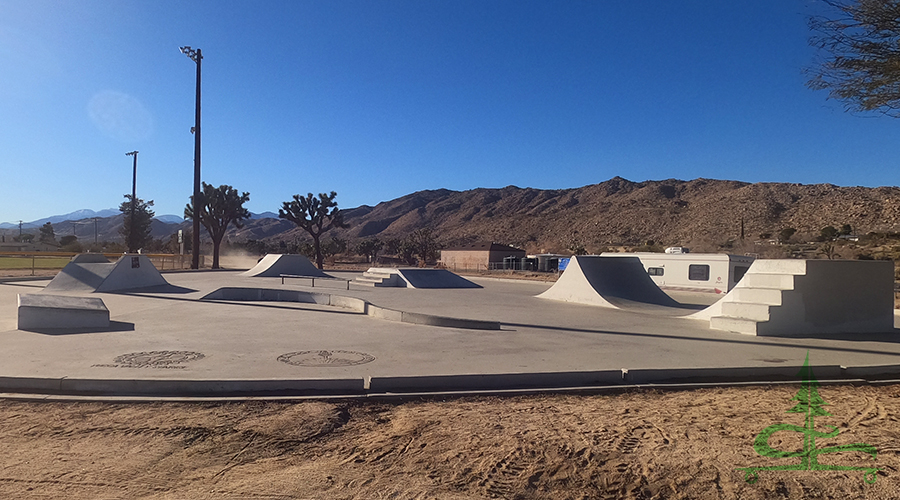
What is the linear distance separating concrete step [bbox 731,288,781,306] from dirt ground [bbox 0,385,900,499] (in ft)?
14.6

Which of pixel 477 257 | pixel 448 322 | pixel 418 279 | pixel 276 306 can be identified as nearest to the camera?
pixel 448 322

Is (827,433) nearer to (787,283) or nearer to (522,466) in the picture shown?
(522,466)

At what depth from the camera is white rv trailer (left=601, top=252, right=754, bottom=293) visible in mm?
20047

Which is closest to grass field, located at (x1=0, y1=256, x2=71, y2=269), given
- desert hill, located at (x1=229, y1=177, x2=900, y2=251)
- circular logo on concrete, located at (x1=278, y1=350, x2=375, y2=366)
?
circular logo on concrete, located at (x1=278, y1=350, x2=375, y2=366)

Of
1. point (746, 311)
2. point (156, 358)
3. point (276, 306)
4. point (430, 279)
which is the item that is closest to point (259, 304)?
point (276, 306)

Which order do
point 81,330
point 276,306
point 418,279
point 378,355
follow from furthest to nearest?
1. point 418,279
2. point 276,306
3. point 81,330
4. point 378,355

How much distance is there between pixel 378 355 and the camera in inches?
260

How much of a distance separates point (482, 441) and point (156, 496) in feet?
6.73

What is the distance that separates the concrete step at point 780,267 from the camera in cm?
920

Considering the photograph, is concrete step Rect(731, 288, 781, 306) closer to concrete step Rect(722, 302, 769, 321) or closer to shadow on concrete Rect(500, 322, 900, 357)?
concrete step Rect(722, 302, 769, 321)

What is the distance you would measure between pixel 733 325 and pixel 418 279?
13.0 m

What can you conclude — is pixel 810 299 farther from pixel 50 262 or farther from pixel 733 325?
pixel 50 262

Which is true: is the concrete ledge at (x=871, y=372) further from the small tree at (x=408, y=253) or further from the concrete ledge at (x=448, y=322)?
the small tree at (x=408, y=253)

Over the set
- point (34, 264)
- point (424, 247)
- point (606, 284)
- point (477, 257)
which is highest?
point (424, 247)
